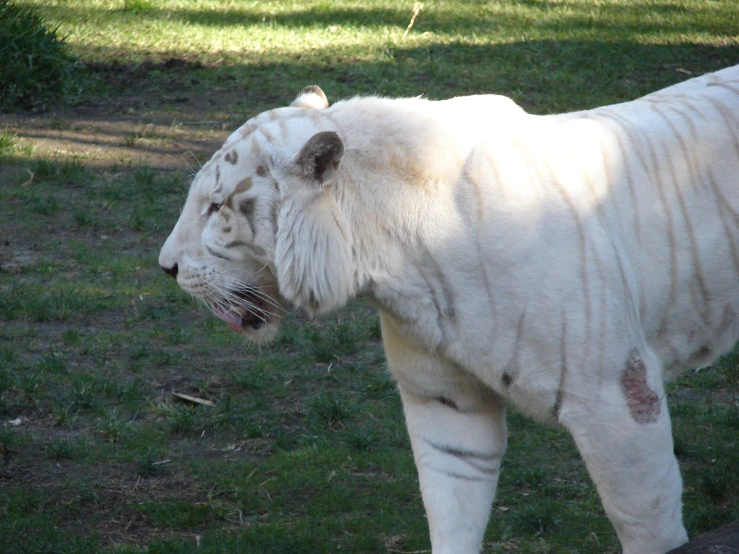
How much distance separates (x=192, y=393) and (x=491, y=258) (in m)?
2.51

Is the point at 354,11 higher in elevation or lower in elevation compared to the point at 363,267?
lower

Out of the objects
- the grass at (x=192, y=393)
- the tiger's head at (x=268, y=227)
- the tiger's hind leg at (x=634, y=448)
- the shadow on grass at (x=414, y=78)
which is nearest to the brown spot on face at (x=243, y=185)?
the tiger's head at (x=268, y=227)

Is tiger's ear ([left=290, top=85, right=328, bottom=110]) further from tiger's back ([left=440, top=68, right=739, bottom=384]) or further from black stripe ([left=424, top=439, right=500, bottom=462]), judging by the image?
black stripe ([left=424, top=439, right=500, bottom=462])

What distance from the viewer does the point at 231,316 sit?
10.1 ft

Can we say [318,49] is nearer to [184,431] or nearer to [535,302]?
[184,431]

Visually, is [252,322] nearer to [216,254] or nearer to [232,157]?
[216,254]

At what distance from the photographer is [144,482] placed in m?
4.10

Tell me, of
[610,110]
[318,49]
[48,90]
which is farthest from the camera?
[318,49]

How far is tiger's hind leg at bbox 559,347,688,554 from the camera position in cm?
267

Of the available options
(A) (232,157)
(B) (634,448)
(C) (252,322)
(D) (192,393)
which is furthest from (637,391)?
(D) (192,393)

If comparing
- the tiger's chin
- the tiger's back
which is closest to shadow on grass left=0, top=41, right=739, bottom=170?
the tiger's chin

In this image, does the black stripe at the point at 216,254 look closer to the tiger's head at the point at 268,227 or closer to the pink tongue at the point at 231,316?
the tiger's head at the point at 268,227

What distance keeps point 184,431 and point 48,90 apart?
16.3 ft

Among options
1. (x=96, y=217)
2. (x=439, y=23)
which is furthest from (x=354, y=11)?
(x=96, y=217)
